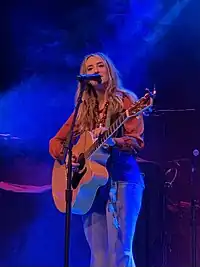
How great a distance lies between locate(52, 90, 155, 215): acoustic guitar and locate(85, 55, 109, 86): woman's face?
334 millimetres

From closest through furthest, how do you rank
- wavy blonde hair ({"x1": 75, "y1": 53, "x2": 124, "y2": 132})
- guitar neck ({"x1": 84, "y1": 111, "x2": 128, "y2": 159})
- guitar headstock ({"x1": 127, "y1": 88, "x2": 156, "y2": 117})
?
guitar headstock ({"x1": 127, "y1": 88, "x2": 156, "y2": 117}), guitar neck ({"x1": 84, "y1": 111, "x2": 128, "y2": 159}), wavy blonde hair ({"x1": 75, "y1": 53, "x2": 124, "y2": 132})

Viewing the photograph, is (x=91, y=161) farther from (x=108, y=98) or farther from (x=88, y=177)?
(x=108, y=98)

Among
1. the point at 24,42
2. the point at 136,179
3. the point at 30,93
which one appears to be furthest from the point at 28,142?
the point at 136,179

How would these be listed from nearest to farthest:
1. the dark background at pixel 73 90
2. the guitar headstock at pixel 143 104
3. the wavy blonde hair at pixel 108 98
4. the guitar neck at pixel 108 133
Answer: the guitar headstock at pixel 143 104
the guitar neck at pixel 108 133
the wavy blonde hair at pixel 108 98
the dark background at pixel 73 90

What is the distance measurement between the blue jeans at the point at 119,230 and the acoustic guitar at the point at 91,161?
102mm

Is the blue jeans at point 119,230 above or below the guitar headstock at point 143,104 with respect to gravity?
below

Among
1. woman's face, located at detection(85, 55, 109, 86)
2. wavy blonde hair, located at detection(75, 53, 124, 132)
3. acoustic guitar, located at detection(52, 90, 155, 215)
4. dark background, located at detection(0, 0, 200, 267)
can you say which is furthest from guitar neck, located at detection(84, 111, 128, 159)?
dark background, located at detection(0, 0, 200, 267)

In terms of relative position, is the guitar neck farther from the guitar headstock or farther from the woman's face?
the woman's face

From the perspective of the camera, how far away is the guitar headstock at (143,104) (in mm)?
2719

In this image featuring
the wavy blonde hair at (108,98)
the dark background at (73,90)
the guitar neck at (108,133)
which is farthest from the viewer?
the dark background at (73,90)

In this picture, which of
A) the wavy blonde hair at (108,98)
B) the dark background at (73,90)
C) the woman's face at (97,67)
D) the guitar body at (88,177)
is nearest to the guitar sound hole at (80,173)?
the guitar body at (88,177)

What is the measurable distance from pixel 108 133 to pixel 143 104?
279 millimetres

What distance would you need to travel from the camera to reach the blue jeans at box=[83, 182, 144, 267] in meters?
2.93

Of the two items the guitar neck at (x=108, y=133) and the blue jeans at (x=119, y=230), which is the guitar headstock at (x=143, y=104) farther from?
the blue jeans at (x=119, y=230)
